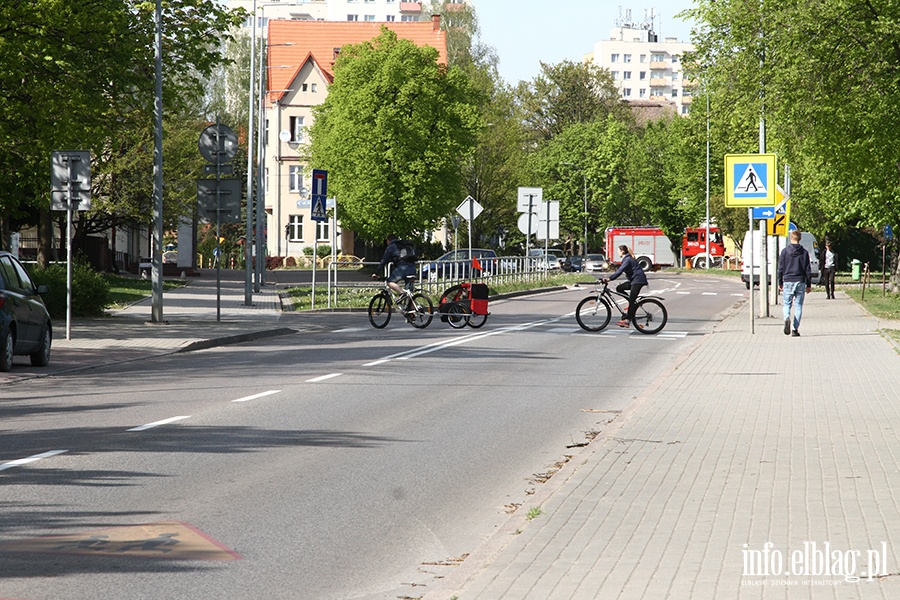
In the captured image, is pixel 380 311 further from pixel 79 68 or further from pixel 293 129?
pixel 293 129

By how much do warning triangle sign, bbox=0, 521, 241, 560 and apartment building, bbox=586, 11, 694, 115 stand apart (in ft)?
553

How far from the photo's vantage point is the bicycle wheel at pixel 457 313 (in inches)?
1060

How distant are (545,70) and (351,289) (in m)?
59.8

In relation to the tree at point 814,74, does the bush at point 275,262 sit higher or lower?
lower

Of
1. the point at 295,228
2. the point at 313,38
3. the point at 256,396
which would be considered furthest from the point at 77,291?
the point at 313,38

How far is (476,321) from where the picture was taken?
27.2 m

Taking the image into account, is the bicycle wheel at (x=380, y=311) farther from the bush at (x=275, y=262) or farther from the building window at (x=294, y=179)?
the building window at (x=294, y=179)

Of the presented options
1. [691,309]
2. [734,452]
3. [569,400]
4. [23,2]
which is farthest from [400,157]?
[734,452]

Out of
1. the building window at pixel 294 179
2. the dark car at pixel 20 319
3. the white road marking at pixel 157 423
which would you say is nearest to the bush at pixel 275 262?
the building window at pixel 294 179

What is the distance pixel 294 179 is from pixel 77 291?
68.3 m

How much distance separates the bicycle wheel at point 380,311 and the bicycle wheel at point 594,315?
3.97 metres

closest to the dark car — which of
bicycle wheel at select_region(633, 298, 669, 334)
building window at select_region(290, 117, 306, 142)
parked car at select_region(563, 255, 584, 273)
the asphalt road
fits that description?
the asphalt road

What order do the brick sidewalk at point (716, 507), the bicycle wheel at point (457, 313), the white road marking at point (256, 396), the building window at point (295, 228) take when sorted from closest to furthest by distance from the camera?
→ the brick sidewalk at point (716, 507)
the white road marking at point (256, 396)
the bicycle wheel at point (457, 313)
the building window at point (295, 228)

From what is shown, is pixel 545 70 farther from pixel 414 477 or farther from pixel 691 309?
pixel 414 477
